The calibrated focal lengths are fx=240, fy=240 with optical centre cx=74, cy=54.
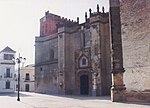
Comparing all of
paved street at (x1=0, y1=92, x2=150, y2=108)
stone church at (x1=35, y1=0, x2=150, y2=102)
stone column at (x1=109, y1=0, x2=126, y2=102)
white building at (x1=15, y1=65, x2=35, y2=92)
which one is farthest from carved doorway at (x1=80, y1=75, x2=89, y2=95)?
white building at (x1=15, y1=65, x2=35, y2=92)

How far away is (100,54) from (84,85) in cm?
480

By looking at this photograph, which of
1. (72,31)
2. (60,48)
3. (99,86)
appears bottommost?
(99,86)

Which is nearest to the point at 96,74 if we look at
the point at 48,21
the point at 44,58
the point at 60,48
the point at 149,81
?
the point at 60,48

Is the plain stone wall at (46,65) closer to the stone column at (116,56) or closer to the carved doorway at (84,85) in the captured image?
the carved doorway at (84,85)

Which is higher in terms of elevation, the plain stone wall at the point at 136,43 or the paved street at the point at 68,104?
the plain stone wall at the point at 136,43

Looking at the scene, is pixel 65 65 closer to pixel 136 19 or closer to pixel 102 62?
pixel 102 62

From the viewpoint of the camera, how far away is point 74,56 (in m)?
28.9

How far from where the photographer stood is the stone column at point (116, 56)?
16467 millimetres

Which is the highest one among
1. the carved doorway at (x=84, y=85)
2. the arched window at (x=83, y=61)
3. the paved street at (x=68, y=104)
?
the arched window at (x=83, y=61)

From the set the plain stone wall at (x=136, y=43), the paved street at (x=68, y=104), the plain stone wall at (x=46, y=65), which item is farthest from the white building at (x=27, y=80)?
the plain stone wall at (x=136, y=43)

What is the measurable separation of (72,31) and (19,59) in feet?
32.0

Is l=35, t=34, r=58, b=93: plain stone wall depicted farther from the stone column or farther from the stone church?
the stone column

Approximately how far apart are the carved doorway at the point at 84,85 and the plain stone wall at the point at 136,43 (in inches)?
422

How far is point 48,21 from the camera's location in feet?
121
